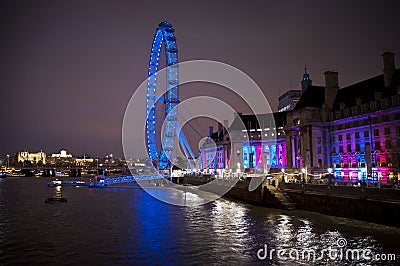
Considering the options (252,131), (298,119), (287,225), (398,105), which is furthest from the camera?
(252,131)

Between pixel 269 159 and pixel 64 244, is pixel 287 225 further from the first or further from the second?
pixel 269 159

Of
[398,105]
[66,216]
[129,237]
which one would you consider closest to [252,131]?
[398,105]

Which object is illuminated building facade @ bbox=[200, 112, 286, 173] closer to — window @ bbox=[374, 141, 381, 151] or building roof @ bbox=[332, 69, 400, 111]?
building roof @ bbox=[332, 69, 400, 111]

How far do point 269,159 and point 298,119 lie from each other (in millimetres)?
25974

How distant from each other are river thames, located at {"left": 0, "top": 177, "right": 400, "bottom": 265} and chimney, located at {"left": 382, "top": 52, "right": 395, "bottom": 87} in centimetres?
3125

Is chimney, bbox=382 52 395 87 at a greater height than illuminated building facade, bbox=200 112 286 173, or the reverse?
chimney, bbox=382 52 395 87

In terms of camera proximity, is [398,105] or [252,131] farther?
[252,131]

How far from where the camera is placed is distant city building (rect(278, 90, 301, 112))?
154 meters

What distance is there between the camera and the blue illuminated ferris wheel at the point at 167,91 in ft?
313

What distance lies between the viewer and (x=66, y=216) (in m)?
42.2

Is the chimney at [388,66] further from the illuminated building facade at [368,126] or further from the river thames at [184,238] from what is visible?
the river thames at [184,238]

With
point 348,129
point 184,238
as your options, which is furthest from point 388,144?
point 184,238

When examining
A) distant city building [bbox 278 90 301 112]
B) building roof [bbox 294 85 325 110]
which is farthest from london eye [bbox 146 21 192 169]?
distant city building [bbox 278 90 301 112]

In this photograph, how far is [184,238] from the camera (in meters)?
28.3
